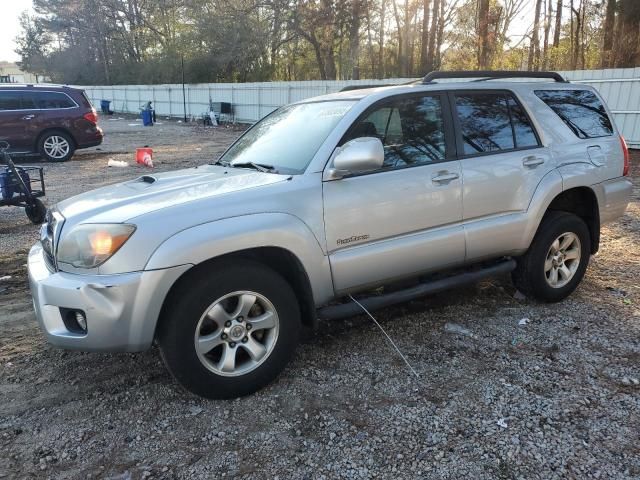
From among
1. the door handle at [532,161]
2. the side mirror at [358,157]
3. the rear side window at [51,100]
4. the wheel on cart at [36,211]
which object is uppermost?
the rear side window at [51,100]

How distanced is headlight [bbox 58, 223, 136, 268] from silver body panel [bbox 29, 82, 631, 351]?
43 millimetres

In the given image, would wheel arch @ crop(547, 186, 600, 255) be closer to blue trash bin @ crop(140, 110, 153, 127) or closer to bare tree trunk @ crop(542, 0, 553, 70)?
blue trash bin @ crop(140, 110, 153, 127)

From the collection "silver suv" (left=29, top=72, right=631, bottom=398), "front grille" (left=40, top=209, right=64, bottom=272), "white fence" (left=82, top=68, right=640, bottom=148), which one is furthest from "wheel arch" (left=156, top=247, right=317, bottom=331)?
"white fence" (left=82, top=68, right=640, bottom=148)

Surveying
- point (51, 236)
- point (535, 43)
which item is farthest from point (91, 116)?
point (535, 43)

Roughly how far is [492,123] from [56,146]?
1253cm

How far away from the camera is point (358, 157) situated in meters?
3.08

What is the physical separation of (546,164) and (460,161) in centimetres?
86

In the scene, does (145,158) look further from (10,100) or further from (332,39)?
(332,39)

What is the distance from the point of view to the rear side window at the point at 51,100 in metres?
12.9

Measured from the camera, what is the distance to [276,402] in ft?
9.99

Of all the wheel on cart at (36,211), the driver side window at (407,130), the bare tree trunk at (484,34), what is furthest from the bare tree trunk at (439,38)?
the driver side window at (407,130)

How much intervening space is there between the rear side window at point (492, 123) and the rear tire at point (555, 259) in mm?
708

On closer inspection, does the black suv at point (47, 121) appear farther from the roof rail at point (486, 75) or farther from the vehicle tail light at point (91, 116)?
the roof rail at point (486, 75)

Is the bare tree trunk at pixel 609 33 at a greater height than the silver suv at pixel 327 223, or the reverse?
the bare tree trunk at pixel 609 33
